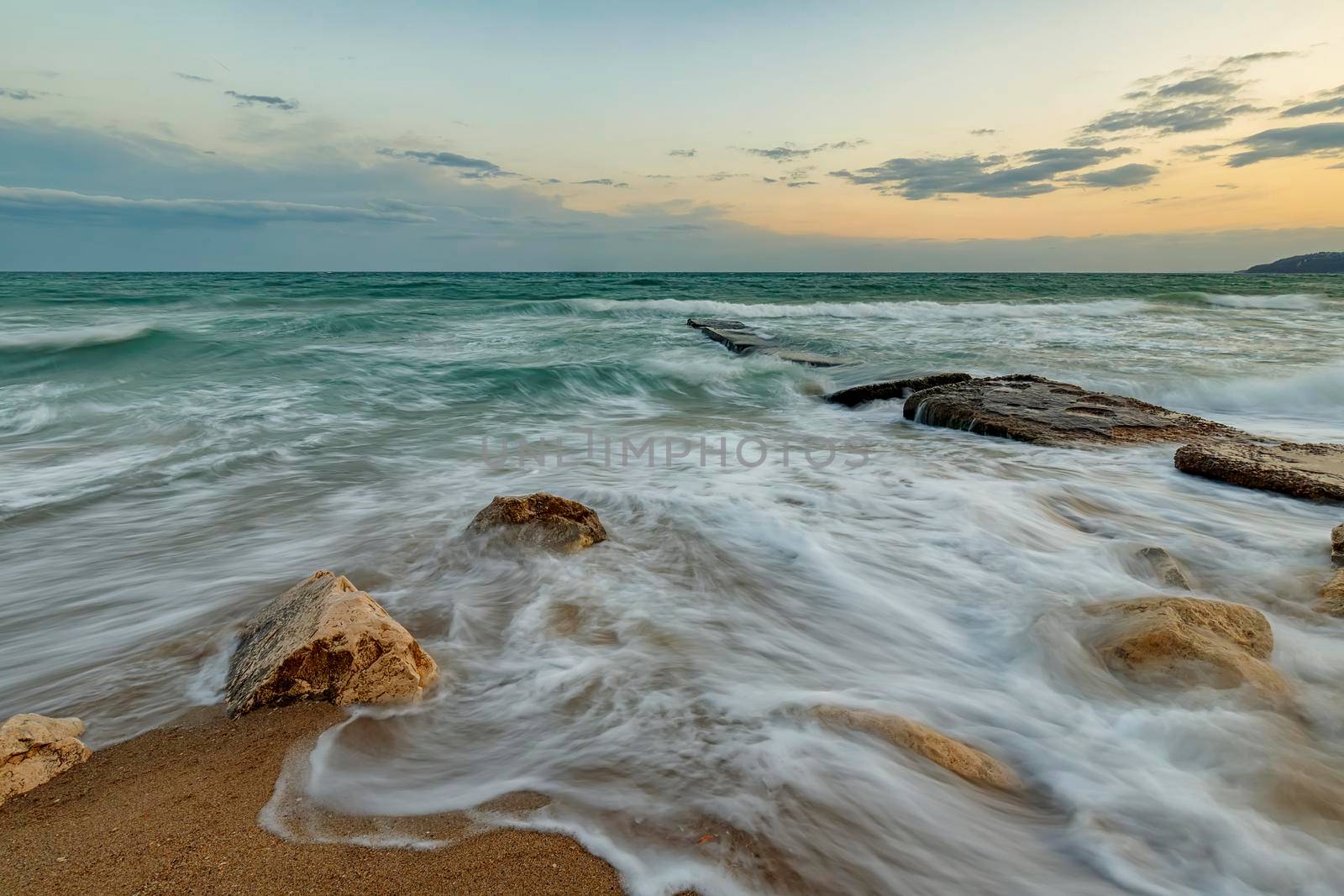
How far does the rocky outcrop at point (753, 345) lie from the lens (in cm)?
1136

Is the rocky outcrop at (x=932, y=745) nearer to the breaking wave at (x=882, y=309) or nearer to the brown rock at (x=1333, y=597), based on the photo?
the brown rock at (x=1333, y=597)

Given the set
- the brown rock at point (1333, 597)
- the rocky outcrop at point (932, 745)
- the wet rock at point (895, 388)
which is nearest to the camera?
the rocky outcrop at point (932, 745)

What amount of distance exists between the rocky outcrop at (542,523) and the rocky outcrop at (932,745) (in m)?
1.80

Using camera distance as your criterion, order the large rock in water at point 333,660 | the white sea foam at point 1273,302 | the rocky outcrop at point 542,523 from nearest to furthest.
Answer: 1. the large rock in water at point 333,660
2. the rocky outcrop at point 542,523
3. the white sea foam at point 1273,302

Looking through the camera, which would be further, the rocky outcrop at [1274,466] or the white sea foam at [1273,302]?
the white sea foam at [1273,302]

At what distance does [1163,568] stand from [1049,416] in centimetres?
340

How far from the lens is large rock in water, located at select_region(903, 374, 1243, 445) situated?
6000 millimetres

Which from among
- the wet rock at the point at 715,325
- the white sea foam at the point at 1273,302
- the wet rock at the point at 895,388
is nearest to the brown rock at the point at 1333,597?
the wet rock at the point at 895,388

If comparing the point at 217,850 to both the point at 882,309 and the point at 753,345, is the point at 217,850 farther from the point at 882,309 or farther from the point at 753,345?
the point at 882,309

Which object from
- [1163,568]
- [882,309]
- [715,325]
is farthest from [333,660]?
[882,309]

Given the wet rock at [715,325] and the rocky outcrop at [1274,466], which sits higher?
the rocky outcrop at [1274,466]

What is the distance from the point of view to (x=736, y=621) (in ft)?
10.1

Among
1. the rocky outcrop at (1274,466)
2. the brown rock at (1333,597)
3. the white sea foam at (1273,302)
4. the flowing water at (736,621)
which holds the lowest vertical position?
the flowing water at (736,621)

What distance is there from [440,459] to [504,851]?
16.1 feet
